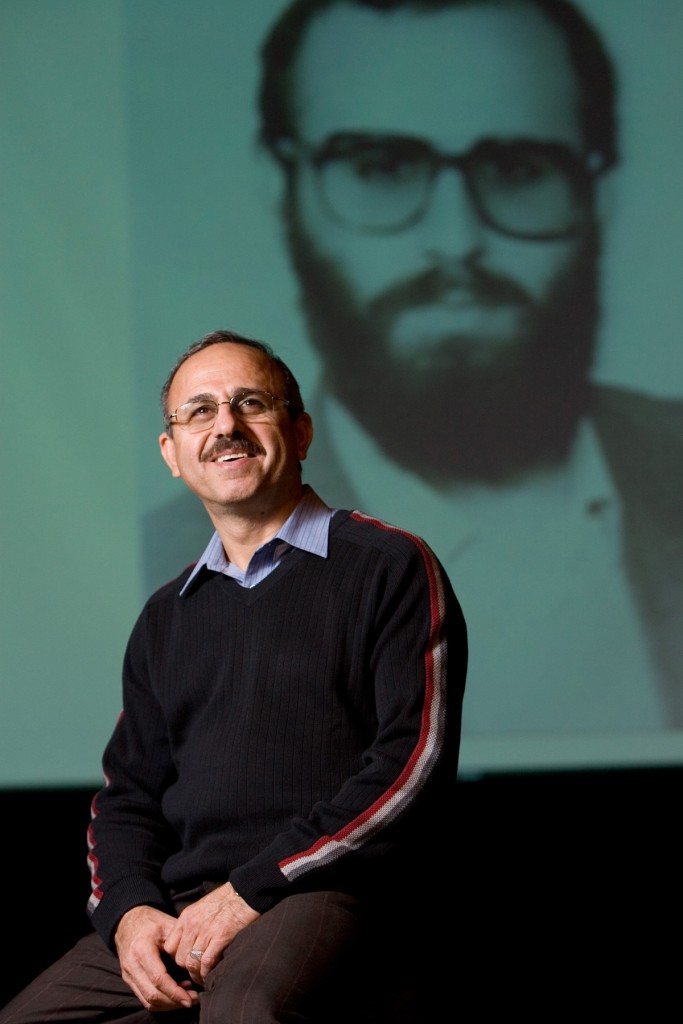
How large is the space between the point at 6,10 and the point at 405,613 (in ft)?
7.74

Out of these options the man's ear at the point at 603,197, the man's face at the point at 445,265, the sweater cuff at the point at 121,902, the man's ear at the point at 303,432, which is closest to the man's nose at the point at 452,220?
the man's face at the point at 445,265

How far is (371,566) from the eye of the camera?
1690 millimetres

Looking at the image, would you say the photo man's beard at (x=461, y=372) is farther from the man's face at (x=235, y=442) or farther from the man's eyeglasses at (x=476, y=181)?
the man's face at (x=235, y=442)

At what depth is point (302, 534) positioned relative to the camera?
1.77 m

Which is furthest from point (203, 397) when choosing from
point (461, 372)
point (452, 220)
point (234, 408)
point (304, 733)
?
point (452, 220)

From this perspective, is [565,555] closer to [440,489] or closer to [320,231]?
[440,489]

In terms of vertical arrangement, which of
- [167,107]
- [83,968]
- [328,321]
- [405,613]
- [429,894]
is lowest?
[83,968]

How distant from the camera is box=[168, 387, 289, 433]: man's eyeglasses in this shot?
1.80m

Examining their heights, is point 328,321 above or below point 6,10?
below

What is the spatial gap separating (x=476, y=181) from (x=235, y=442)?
1.60 m

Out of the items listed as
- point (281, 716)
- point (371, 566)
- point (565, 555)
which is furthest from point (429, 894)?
point (565, 555)

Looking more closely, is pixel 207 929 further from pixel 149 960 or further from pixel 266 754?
pixel 266 754

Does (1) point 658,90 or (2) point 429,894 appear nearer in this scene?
(2) point 429,894

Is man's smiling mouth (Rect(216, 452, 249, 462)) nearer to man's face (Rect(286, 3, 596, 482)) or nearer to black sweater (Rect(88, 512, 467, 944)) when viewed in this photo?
black sweater (Rect(88, 512, 467, 944))
